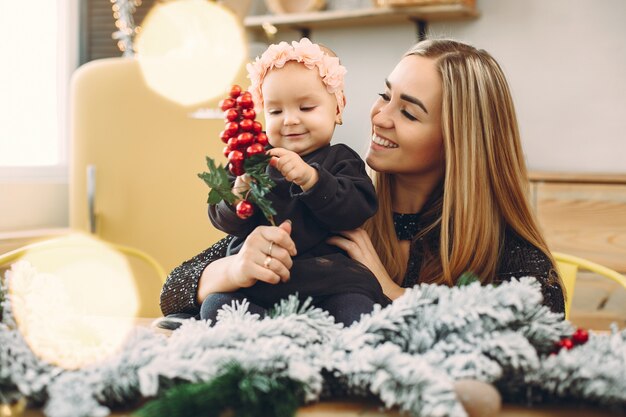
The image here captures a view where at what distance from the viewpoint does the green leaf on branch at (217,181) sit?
91cm

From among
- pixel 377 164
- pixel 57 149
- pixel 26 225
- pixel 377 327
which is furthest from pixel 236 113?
pixel 57 149

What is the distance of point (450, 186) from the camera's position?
4.90 feet

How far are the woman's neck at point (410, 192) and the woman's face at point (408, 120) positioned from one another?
117 mm

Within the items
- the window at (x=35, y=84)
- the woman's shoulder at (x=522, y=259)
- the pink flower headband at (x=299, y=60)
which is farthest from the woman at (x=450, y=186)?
the window at (x=35, y=84)

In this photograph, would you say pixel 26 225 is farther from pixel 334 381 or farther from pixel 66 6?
pixel 334 381

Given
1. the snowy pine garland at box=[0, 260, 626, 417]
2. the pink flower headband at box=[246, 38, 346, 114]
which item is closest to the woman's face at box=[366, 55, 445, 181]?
the pink flower headband at box=[246, 38, 346, 114]

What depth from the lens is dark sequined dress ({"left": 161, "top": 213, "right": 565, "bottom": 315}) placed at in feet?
4.64

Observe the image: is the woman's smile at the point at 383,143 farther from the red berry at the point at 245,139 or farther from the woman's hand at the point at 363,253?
the red berry at the point at 245,139

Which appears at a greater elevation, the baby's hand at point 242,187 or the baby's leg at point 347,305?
the baby's hand at point 242,187

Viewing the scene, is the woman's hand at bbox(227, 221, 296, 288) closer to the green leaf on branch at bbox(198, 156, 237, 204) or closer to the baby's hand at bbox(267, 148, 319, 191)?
the baby's hand at bbox(267, 148, 319, 191)

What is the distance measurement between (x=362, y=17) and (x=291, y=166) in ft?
7.43

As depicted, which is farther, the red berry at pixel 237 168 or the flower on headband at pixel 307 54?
the flower on headband at pixel 307 54

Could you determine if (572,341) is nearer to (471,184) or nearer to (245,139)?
(245,139)

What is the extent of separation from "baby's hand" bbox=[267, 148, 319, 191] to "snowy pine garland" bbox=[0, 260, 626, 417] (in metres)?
0.33
